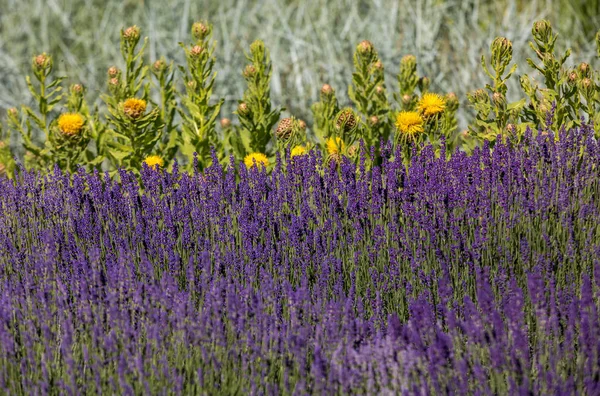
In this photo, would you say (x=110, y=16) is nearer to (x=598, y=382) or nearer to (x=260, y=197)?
(x=260, y=197)

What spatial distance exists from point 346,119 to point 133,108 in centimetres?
114

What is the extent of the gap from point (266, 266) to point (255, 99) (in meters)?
1.63

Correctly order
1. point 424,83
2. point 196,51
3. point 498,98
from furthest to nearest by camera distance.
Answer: point 424,83 < point 196,51 < point 498,98

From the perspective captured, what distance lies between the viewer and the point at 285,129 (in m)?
4.41

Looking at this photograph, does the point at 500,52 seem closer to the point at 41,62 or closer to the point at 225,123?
the point at 225,123

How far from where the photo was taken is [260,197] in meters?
3.84

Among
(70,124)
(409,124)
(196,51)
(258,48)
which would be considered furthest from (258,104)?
(70,124)

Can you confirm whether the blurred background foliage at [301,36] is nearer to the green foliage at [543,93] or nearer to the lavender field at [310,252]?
the lavender field at [310,252]

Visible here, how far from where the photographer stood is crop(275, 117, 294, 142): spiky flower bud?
441 cm

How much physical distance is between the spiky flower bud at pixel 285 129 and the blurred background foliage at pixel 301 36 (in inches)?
83.7

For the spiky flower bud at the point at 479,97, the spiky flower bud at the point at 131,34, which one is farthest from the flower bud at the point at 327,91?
the spiky flower bud at the point at 131,34

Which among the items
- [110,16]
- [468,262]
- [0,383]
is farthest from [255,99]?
[110,16]

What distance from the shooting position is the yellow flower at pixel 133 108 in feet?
15.0

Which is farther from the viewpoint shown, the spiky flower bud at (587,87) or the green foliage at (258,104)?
the green foliage at (258,104)
